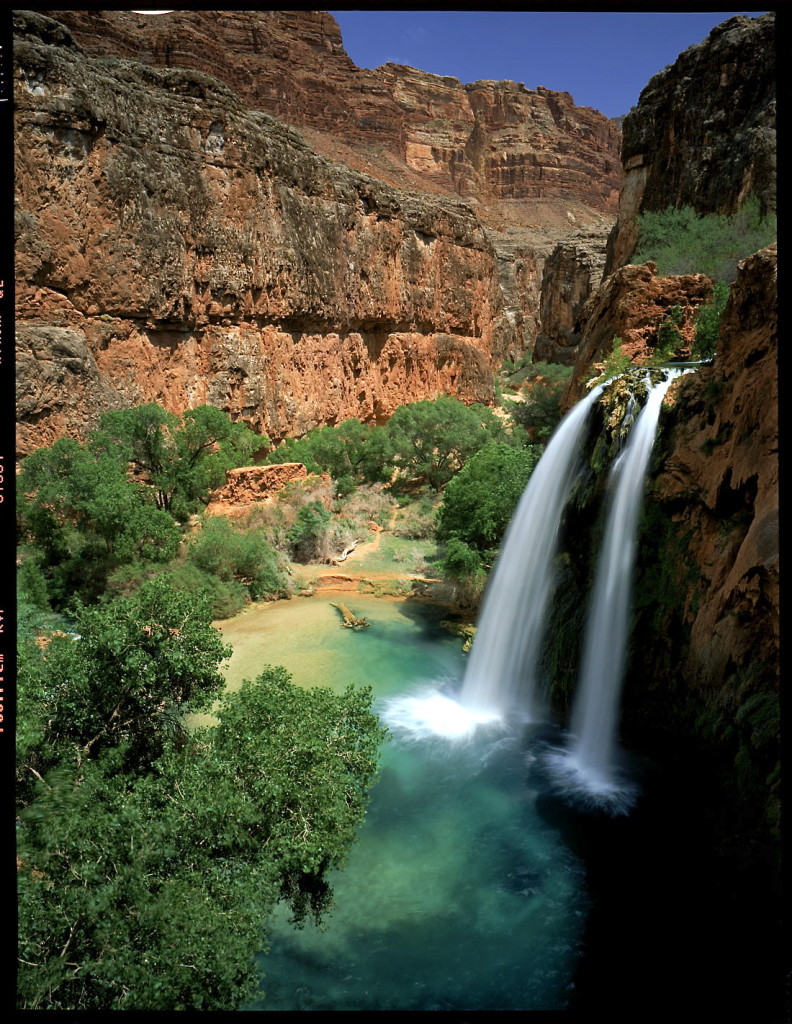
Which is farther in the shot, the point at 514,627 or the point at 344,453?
the point at 344,453

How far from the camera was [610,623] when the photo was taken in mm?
9977

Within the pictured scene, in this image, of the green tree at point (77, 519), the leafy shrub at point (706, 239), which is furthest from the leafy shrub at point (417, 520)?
the leafy shrub at point (706, 239)

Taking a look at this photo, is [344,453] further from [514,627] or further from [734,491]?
[734,491]

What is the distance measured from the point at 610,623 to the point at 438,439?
56.0 feet

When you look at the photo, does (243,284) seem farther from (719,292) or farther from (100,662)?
(100,662)

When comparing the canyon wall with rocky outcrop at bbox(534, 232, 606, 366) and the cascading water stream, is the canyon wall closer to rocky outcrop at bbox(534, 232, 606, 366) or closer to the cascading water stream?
rocky outcrop at bbox(534, 232, 606, 366)

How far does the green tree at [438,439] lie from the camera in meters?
25.9

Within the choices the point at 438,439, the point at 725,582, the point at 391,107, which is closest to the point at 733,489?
the point at 725,582

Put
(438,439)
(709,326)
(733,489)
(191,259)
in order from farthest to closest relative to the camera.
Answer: (438,439) → (191,259) → (709,326) → (733,489)

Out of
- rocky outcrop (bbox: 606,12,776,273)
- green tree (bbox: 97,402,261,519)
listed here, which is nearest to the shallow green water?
green tree (bbox: 97,402,261,519)

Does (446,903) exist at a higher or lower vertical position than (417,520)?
lower

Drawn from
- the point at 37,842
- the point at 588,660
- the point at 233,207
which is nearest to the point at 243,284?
the point at 233,207

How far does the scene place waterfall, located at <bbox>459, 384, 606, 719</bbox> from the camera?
1201cm

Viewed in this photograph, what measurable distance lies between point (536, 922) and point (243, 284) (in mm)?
23627
